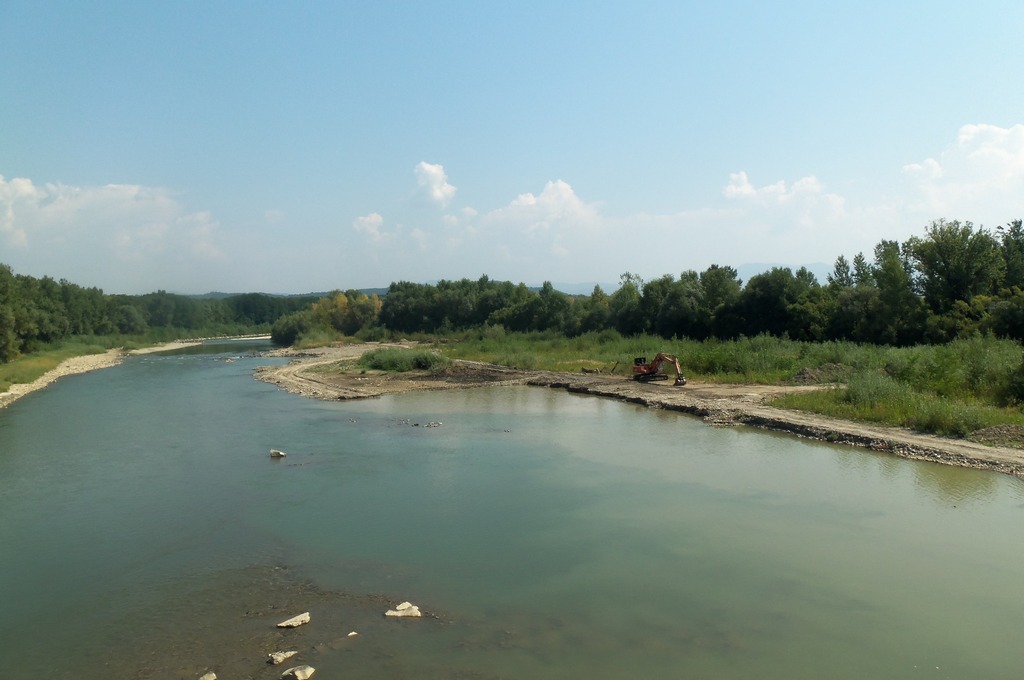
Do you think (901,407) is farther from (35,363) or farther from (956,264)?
(35,363)

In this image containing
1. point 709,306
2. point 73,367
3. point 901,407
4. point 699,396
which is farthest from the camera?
point 73,367

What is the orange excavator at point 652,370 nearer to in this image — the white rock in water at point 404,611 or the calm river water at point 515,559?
the calm river water at point 515,559

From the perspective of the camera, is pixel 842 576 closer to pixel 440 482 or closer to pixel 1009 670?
pixel 1009 670

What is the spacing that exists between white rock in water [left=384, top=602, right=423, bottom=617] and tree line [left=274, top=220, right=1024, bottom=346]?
22.2 m

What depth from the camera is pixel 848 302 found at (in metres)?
33.1

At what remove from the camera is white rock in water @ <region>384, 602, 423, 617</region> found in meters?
8.33

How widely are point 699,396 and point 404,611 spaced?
17.3 m

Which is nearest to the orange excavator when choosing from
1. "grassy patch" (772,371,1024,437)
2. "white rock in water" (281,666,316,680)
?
"grassy patch" (772,371,1024,437)

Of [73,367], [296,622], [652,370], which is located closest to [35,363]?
[73,367]

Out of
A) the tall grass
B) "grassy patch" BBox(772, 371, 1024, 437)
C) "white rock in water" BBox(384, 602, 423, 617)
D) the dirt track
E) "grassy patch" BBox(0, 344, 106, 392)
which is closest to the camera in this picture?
"white rock in water" BBox(384, 602, 423, 617)

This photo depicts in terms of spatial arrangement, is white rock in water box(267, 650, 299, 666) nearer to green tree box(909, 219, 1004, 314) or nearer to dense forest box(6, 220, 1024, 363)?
dense forest box(6, 220, 1024, 363)

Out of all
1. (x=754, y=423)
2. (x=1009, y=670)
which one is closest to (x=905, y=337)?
(x=754, y=423)

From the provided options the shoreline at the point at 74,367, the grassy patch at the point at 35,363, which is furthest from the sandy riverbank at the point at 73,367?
the grassy patch at the point at 35,363

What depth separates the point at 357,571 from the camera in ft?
32.2
